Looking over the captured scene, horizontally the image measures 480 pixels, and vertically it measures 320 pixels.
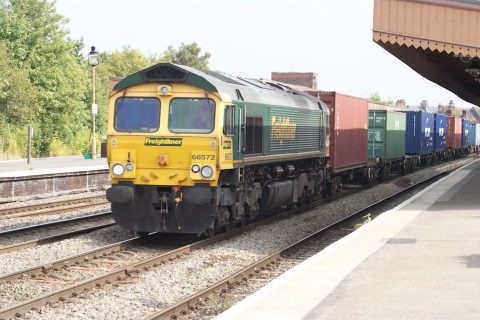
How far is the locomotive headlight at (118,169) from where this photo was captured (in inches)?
535

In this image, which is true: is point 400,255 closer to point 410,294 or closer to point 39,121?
point 410,294

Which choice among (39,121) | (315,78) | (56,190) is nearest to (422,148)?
(56,190)

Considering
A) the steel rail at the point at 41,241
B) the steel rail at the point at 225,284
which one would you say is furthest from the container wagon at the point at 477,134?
the steel rail at the point at 41,241

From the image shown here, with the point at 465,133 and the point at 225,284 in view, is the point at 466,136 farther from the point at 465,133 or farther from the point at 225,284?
the point at 225,284

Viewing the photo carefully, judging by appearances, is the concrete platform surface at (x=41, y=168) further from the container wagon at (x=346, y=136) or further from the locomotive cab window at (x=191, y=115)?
the locomotive cab window at (x=191, y=115)

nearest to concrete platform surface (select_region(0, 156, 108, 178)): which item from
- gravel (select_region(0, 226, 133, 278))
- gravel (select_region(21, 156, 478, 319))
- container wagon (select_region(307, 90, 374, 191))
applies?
gravel (select_region(0, 226, 133, 278))

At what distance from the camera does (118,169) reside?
1361 cm

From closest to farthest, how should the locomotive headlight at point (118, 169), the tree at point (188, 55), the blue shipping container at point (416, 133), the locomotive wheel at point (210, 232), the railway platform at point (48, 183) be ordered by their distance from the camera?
the locomotive headlight at point (118, 169), the locomotive wheel at point (210, 232), the railway platform at point (48, 183), the blue shipping container at point (416, 133), the tree at point (188, 55)

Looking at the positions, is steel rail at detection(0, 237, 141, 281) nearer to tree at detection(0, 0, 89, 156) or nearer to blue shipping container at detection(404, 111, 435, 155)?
blue shipping container at detection(404, 111, 435, 155)

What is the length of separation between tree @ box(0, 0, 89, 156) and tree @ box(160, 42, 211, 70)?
43.0 meters

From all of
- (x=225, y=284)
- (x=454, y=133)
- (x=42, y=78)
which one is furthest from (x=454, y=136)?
(x=225, y=284)

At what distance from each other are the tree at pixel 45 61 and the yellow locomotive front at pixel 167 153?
130 ft

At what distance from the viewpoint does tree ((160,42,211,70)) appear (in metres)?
98.5

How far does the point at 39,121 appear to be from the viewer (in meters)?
53.5
